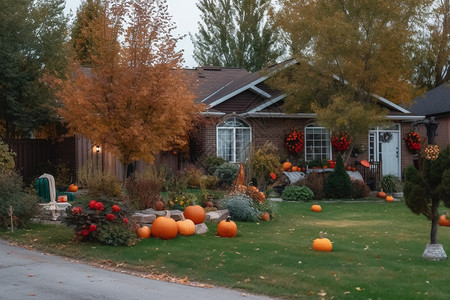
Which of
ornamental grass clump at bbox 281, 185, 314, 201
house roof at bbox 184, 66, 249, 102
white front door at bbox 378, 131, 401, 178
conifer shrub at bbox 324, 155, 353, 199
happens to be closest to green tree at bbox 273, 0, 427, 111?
conifer shrub at bbox 324, 155, 353, 199

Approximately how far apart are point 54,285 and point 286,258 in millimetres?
3629

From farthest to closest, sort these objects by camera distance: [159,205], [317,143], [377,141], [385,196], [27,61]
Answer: [377,141], [317,143], [385,196], [27,61], [159,205]

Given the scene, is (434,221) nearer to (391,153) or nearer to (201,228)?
(201,228)

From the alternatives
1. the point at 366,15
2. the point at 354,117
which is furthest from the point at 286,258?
the point at 366,15

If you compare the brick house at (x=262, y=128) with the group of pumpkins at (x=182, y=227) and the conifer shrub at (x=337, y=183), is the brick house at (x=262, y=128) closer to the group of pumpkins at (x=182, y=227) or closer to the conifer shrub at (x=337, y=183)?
the conifer shrub at (x=337, y=183)

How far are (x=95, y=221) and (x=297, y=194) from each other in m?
10.2

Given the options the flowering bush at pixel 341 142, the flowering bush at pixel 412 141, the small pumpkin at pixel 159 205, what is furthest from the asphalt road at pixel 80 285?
the flowering bush at pixel 412 141

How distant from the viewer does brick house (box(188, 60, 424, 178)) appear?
2481cm

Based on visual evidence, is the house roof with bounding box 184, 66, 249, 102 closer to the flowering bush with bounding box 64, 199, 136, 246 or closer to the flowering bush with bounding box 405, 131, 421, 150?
the flowering bush with bounding box 405, 131, 421, 150

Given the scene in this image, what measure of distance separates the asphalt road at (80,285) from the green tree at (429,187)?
11.7 feet

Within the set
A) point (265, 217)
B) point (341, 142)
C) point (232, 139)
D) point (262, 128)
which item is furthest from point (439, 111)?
point (265, 217)

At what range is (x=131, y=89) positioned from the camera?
1452 centimetres

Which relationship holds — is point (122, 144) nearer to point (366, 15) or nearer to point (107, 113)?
point (107, 113)

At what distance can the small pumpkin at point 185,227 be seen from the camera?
40.0 feet
